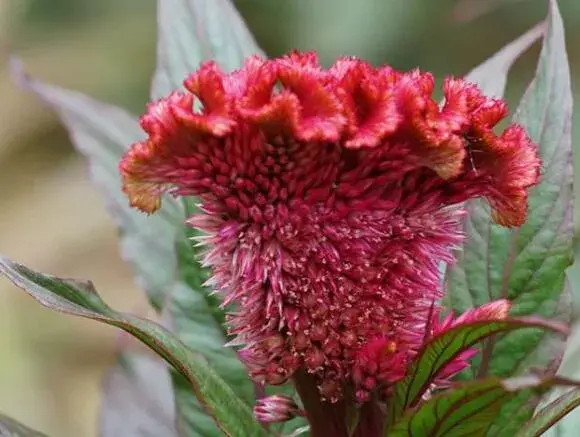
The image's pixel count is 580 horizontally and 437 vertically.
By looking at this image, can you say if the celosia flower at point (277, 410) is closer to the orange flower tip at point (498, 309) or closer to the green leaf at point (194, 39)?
the orange flower tip at point (498, 309)

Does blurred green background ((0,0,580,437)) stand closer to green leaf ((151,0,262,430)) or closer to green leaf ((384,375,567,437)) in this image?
green leaf ((151,0,262,430))

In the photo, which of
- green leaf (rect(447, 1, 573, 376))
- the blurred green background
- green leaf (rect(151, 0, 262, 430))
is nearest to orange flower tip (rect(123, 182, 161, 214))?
green leaf (rect(151, 0, 262, 430))

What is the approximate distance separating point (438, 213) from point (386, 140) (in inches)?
3.2

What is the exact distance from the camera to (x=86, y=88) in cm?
262

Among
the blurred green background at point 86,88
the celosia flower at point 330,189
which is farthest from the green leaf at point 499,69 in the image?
the blurred green background at point 86,88

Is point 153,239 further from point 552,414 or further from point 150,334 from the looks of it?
point 552,414

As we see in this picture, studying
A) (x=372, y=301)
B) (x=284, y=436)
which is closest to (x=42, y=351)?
(x=284, y=436)

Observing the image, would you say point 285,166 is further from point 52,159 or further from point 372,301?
point 52,159

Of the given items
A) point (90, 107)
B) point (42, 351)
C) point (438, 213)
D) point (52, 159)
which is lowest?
point (438, 213)

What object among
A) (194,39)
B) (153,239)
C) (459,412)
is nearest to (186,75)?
(194,39)

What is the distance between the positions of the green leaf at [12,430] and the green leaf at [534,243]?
0.37 m

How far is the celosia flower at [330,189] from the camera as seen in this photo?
539 mm

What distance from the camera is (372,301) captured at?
0.61 metres

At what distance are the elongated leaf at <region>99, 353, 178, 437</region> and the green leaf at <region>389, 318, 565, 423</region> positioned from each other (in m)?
0.33
